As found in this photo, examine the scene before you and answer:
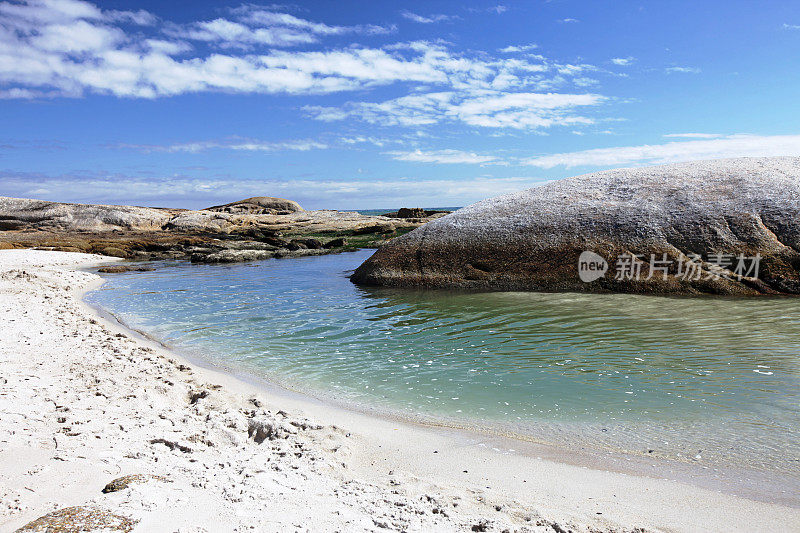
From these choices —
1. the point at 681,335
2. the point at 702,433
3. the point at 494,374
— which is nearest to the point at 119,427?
the point at 494,374

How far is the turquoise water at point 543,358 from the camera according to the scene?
15.9 ft

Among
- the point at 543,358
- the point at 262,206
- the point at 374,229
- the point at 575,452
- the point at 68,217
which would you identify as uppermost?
the point at 262,206

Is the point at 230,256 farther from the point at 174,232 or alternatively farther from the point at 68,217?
the point at 68,217

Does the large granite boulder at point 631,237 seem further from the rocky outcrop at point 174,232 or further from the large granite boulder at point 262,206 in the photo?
the large granite boulder at point 262,206

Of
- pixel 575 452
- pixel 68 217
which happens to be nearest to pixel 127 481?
pixel 575 452

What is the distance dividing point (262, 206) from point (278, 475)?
66.3 metres

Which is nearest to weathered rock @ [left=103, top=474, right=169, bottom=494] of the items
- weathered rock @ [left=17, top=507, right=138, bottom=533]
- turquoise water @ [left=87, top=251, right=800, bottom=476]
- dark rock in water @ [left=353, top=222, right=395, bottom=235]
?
weathered rock @ [left=17, top=507, right=138, bottom=533]

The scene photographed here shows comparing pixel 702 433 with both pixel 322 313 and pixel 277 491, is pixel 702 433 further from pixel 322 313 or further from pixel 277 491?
pixel 322 313

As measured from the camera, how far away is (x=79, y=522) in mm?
2787

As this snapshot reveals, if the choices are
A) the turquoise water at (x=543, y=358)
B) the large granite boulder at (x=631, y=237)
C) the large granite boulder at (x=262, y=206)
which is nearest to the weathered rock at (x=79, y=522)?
the turquoise water at (x=543, y=358)

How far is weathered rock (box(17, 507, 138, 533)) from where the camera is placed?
8.88ft

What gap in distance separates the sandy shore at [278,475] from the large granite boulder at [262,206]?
5860 centimetres

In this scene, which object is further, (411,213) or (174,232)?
(411,213)

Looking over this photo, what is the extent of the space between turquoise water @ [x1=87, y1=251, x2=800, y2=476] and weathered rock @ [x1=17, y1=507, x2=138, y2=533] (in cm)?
312
